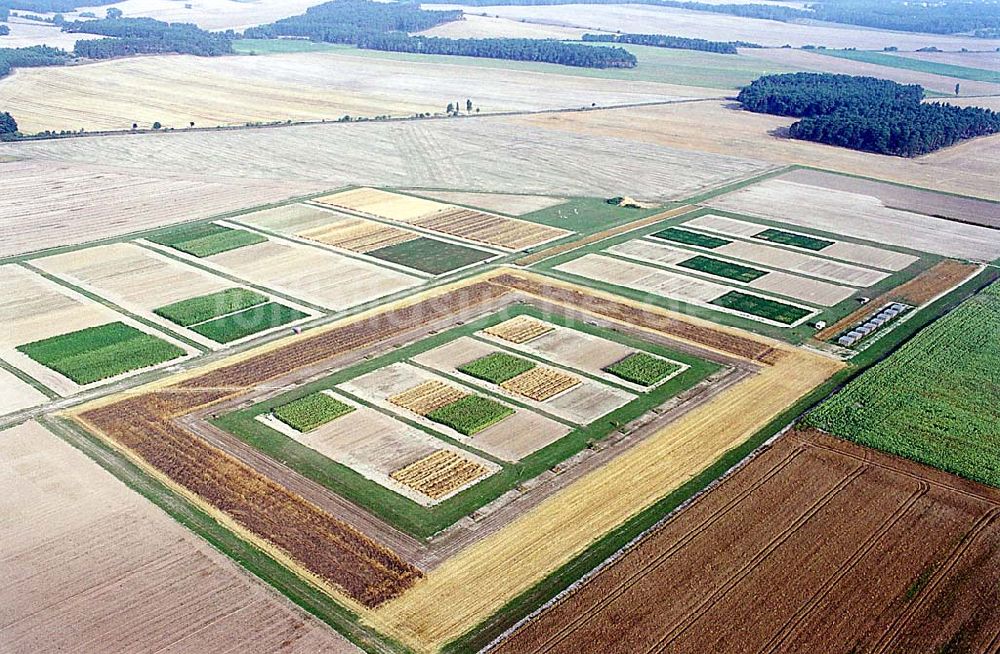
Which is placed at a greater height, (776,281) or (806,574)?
(776,281)

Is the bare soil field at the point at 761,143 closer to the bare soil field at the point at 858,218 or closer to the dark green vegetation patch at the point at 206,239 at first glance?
the bare soil field at the point at 858,218

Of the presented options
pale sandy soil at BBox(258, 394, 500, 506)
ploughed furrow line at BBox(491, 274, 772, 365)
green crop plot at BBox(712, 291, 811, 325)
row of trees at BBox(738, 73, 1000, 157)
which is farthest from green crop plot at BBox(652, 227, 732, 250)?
row of trees at BBox(738, 73, 1000, 157)

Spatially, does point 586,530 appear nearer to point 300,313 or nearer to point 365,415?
point 365,415

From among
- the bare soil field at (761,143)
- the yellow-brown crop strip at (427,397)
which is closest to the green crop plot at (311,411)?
the yellow-brown crop strip at (427,397)

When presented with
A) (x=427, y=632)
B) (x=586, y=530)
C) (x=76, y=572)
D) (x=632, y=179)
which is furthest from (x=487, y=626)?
(x=632, y=179)

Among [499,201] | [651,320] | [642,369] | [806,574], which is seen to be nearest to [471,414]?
[642,369]

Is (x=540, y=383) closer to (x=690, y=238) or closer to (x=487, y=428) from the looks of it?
(x=487, y=428)

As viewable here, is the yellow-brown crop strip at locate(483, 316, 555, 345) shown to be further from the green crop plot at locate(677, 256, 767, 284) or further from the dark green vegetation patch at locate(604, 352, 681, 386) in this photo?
the green crop plot at locate(677, 256, 767, 284)
